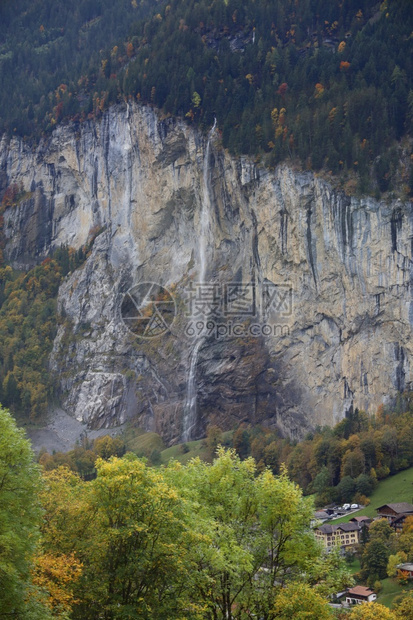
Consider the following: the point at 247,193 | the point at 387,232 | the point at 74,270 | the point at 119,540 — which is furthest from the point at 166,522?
the point at 74,270

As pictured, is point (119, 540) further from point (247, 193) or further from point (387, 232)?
point (247, 193)

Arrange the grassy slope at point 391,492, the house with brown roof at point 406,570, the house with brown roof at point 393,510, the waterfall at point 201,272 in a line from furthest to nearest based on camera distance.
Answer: the waterfall at point 201,272 → the grassy slope at point 391,492 → the house with brown roof at point 393,510 → the house with brown roof at point 406,570

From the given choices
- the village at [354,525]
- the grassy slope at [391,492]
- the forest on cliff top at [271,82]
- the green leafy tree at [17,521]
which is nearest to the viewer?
the green leafy tree at [17,521]

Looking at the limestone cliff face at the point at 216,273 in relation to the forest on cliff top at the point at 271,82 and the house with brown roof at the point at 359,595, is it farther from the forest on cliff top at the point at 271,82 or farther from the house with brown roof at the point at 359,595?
the house with brown roof at the point at 359,595

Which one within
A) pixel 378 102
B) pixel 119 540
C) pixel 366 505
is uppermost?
pixel 378 102

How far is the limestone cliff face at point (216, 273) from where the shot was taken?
91.9 m

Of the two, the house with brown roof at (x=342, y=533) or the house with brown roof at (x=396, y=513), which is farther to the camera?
the house with brown roof at (x=396, y=513)

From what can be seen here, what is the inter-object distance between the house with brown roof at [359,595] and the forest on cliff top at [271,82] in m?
52.2

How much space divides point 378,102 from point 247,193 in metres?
20.1

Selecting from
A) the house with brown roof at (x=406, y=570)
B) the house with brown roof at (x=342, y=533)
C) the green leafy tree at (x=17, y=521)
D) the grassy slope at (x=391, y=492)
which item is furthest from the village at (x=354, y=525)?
the green leafy tree at (x=17, y=521)

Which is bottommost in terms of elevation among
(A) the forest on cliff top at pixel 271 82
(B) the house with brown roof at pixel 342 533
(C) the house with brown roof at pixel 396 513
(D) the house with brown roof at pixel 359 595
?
(D) the house with brown roof at pixel 359 595

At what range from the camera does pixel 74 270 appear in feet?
436

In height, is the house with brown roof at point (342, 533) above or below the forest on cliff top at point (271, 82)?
below

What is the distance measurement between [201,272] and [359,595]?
67155mm
